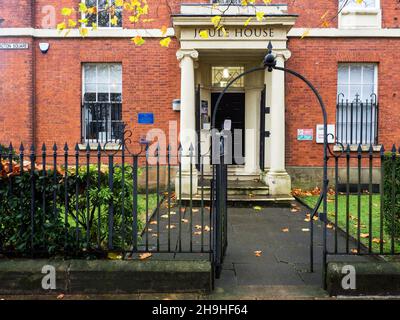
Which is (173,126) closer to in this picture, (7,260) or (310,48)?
(310,48)

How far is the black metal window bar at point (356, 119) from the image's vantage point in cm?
1191

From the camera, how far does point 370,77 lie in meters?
12.0

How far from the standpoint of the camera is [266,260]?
565cm

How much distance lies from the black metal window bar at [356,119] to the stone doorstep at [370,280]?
7.99 m

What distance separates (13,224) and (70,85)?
8027 mm

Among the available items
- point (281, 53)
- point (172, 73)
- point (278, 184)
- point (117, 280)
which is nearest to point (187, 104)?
point (172, 73)

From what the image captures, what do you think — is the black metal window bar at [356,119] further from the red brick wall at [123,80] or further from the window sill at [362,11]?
the red brick wall at [123,80]

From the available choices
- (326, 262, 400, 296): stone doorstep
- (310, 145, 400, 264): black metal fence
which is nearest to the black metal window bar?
(310, 145, 400, 264): black metal fence

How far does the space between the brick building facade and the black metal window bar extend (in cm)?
3

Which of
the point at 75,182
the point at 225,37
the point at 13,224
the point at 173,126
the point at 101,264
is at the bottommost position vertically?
the point at 101,264

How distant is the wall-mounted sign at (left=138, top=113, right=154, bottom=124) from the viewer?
38.9ft

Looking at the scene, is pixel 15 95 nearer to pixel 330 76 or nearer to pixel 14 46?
pixel 14 46

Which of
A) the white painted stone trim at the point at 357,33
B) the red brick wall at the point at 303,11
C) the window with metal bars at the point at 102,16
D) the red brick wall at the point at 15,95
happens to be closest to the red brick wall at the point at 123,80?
the red brick wall at the point at 15,95

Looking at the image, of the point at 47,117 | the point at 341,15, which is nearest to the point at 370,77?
the point at 341,15
